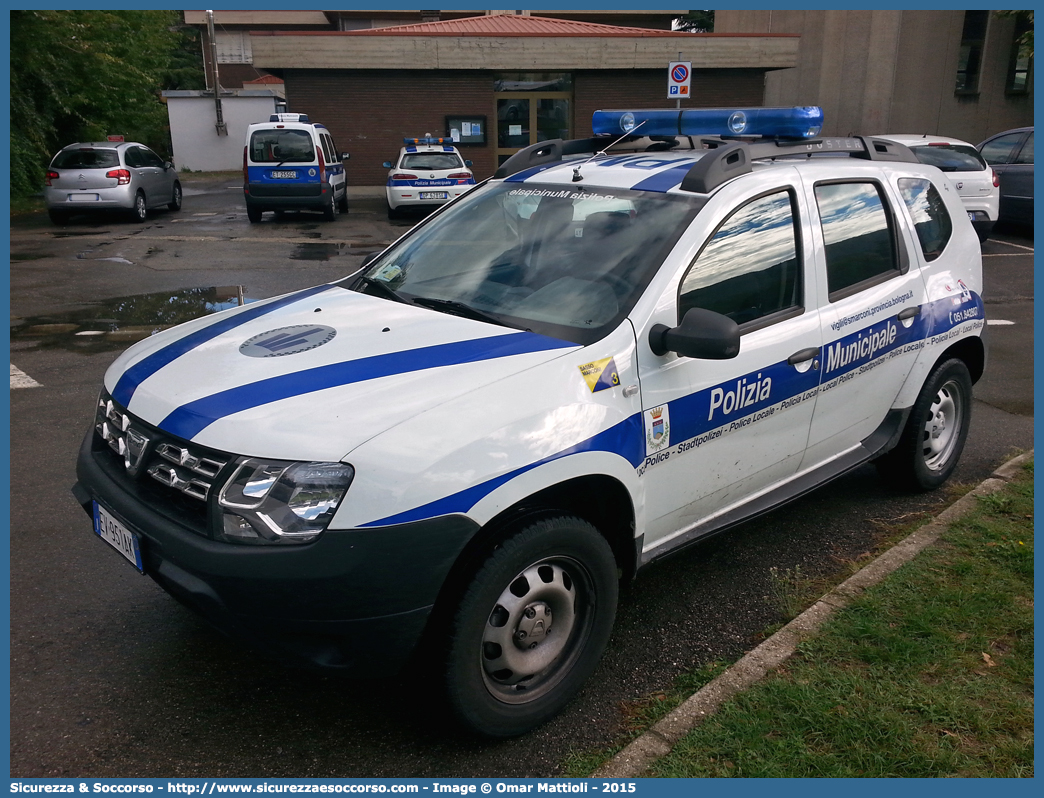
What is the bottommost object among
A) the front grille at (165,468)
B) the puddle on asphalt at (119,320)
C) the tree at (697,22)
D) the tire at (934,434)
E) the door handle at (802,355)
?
the puddle on asphalt at (119,320)

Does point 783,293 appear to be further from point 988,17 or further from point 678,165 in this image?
point 988,17

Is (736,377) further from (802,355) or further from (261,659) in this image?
(261,659)

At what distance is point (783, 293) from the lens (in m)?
3.78

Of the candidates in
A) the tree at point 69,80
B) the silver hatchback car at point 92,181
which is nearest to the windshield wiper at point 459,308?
the silver hatchback car at point 92,181

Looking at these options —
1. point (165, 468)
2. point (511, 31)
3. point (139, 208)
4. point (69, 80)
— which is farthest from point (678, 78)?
point (69, 80)

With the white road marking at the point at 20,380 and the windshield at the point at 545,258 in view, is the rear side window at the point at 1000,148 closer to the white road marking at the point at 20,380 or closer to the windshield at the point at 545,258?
the windshield at the point at 545,258

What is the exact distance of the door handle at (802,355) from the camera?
3.71 metres

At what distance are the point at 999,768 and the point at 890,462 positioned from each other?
7.46 feet

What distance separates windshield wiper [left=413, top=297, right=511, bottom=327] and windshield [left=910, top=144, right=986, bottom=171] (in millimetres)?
12606

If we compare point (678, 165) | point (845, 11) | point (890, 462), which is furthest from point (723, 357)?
point (845, 11)


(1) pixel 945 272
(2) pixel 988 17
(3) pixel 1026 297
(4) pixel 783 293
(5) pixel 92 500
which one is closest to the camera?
(5) pixel 92 500

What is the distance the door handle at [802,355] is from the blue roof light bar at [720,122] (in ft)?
3.65

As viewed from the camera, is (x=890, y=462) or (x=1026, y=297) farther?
(x=1026, y=297)

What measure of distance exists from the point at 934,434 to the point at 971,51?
99.7 feet
